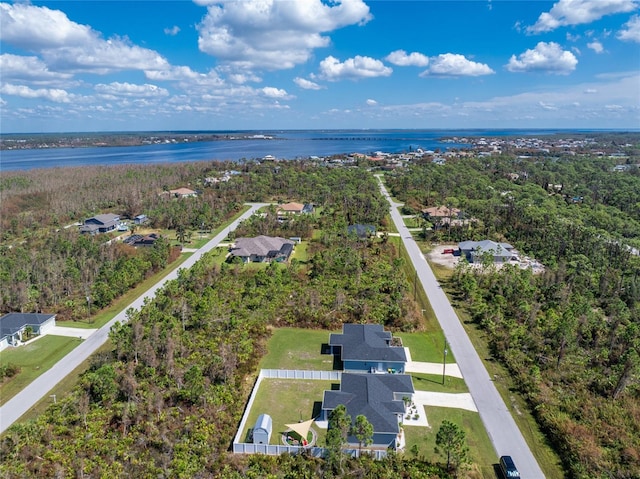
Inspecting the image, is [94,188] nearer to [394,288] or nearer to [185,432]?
[394,288]

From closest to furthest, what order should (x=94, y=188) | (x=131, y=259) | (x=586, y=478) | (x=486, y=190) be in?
(x=586, y=478), (x=131, y=259), (x=486, y=190), (x=94, y=188)

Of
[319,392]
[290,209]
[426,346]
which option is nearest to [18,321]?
[319,392]

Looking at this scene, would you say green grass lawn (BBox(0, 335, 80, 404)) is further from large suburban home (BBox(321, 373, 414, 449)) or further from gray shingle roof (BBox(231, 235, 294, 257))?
gray shingle roof (BBox(231, 235, 294, 257))

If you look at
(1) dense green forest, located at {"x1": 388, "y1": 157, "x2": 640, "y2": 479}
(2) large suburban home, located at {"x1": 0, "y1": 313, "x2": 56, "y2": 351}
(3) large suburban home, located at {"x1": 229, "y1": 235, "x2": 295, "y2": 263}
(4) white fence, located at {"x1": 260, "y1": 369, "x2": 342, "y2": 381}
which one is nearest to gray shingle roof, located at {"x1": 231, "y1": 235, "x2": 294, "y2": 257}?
(3) large suburban home, located at {"x1": 229, "y1": 235, "x2": 295, "y2": 263}

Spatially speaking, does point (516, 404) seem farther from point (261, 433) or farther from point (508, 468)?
point (261, 433)

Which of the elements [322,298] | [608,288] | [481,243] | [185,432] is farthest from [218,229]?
[608,288]

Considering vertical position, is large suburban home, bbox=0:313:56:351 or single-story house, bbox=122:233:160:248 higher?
single-story house, bbox=122:233:160:248
